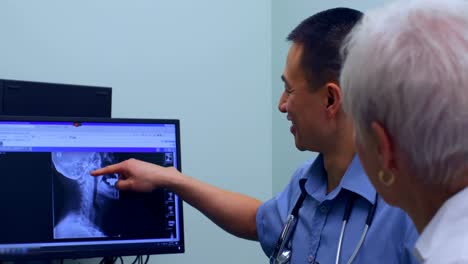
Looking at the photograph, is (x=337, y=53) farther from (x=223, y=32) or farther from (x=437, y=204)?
(x=223, y=32)

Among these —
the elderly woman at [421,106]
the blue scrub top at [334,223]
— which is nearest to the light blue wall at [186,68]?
the blue scrub top at [334,223]

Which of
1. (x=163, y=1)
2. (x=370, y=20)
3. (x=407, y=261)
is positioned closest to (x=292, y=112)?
(x=407, y=261)

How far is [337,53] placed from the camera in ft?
4.22

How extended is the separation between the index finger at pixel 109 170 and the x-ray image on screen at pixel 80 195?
2 centimetres

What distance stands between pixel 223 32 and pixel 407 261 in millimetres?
1248

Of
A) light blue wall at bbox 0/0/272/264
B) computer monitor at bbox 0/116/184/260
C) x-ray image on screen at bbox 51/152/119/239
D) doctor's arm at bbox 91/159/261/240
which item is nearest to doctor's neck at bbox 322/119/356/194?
doctor's arm at bbox 91/159/261/240

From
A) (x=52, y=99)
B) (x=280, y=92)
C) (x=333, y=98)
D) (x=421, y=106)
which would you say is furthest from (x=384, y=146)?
(x=280, y=92)

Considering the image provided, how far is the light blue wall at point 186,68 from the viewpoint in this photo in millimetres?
1793

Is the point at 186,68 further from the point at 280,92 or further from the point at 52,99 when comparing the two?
the point at 52,99

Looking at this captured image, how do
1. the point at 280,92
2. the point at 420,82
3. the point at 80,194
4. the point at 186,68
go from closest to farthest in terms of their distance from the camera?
1. the point at 420,82
2. the point at 80,194
3. the point at 186,68
4. the point at 280,92

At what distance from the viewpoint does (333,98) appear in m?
1.29

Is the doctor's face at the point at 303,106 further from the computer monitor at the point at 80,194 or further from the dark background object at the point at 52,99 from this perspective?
the dark background object at the point at 52,99

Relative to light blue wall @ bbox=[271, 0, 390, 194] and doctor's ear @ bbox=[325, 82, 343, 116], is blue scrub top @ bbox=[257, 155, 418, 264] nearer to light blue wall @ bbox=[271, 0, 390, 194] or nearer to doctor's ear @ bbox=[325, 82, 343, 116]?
doctor's ear @ bbox=[325, 82, 343, 116]

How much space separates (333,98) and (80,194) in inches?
25.9
